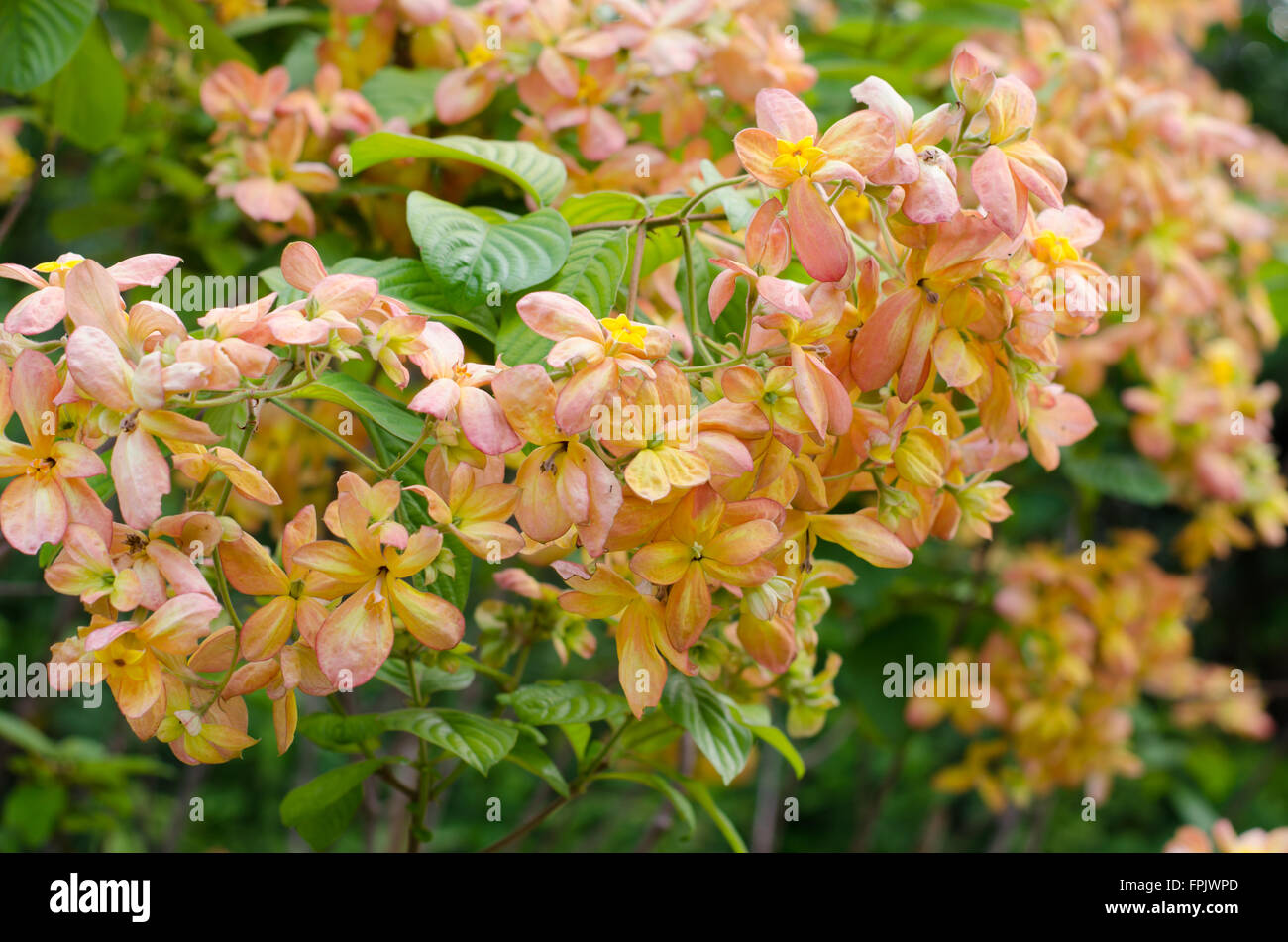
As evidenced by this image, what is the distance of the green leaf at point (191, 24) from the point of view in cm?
104

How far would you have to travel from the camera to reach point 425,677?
75cm

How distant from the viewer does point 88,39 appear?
1.06m

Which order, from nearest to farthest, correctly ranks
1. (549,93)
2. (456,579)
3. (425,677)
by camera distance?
(456,579)
(425,677)
(549,93)

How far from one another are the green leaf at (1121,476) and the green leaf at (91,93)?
123 centimetres

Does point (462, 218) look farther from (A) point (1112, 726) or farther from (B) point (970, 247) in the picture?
(A) point (1112, 726)

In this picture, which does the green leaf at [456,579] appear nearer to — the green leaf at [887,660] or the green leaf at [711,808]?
the green leaf at [711,808]

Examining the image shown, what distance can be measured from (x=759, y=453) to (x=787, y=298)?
0.09m

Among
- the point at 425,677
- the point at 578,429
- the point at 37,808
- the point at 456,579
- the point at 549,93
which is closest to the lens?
the point at 578,429

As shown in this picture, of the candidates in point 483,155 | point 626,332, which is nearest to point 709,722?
point 626,332

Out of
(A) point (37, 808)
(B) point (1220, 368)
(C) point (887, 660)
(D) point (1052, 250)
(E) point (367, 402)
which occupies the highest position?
(D) point (1052, 250)

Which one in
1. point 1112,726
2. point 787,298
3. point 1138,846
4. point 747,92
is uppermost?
point 747,92

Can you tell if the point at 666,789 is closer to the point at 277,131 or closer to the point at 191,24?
the point at 277,131

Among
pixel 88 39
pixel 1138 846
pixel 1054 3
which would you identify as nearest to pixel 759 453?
pixel 88 39

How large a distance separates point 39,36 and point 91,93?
17 centimetres
